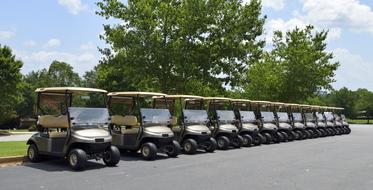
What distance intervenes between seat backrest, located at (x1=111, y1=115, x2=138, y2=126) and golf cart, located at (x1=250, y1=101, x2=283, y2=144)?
7.39 meters

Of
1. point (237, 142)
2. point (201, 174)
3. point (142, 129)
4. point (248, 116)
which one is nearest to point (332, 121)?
point (248, 116)

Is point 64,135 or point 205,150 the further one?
point 205,150

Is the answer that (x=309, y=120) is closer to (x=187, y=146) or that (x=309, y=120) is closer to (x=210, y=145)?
(x=210, y=145)

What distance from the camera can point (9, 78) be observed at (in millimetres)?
32531

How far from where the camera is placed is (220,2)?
22.1 meters

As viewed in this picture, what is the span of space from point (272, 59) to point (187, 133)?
2506 centimetres

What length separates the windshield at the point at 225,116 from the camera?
16361 mm

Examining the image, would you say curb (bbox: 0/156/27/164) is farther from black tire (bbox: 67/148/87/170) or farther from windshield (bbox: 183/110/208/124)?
windshield (bbox: 183/110/208/124)

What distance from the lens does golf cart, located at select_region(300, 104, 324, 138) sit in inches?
948

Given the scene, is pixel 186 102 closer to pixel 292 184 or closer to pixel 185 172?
pixel 185 172

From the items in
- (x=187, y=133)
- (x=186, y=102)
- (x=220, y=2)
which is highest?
(x=220, y=2)

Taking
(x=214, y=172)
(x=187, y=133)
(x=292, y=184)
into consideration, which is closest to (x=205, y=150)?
(x=187, y=133)

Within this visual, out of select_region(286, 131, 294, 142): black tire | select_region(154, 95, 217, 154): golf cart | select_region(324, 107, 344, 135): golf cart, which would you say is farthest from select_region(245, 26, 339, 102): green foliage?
select_region(154, 95, 217, 154): golf cart

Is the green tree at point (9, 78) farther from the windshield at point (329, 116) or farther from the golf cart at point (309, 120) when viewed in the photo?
the windshield at point (329, 116)
